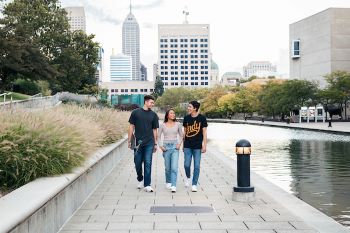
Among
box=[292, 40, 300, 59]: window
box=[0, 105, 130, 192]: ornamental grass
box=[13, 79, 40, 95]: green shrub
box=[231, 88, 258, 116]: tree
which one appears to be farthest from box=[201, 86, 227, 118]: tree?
box=[0, 105, 130, 192]: ornamental grass

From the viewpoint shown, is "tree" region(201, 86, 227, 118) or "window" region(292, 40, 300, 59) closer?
"window" region(292, 40, 300, 59)

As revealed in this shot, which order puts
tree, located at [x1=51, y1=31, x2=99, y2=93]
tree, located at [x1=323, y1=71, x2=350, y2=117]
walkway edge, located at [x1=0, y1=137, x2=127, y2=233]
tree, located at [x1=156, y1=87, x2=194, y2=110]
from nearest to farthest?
walkway edge, located at [x1=0, y1=137, x2=127, y2=233] < tree, located at [x1=51, y1=31, x2=99, y2=93] < tree, located at [x1=323, y1=71, x2=350, y2=117] < tree, located at [x1=156, y1=87, x2=194, y2=110]

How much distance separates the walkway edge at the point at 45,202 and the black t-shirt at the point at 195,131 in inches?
83.6

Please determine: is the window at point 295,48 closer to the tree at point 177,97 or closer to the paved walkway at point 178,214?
the tree at point 177,97

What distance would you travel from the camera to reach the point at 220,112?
448ft

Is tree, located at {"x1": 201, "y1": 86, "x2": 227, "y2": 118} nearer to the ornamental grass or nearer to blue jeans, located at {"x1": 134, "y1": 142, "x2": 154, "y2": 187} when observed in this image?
blue jeans, located at {"x1": 134, "y1": 142, "x2": 154, "y2": 187}

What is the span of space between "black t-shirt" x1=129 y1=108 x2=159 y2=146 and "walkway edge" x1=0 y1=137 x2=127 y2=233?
3.96 ft

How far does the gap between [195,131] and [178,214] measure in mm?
2879

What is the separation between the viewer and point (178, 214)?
885cm

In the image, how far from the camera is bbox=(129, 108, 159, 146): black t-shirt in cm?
1142

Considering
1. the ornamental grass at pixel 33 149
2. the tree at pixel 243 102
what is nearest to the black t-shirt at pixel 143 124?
the ornamental grass at pixel 33 149

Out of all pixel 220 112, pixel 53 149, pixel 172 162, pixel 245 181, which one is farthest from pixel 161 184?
pixel 220 112

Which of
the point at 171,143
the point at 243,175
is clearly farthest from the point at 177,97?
the point at 243,175

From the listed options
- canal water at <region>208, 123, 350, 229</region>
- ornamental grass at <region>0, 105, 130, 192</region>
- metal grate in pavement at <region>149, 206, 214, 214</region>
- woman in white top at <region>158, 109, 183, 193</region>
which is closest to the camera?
ornamental grass at <region>0, 105, 130, 192</region>
